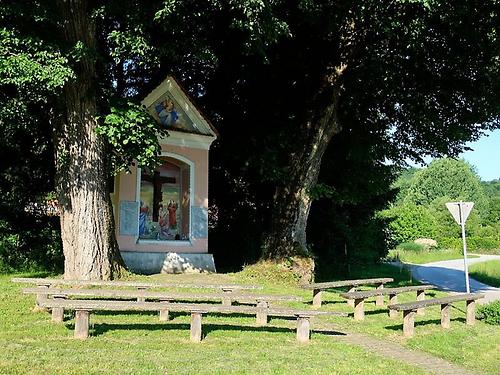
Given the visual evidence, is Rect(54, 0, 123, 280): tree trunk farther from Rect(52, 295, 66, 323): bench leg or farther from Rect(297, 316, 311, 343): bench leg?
Rect(297, 316, 311, 343): bench leg

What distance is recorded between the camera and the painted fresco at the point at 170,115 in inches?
679

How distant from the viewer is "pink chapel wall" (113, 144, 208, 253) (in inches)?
656

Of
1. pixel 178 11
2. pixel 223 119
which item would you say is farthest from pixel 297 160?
pixel 178 11

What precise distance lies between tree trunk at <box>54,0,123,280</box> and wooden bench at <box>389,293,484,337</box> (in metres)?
6.32

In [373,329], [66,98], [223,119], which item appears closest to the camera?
[373,329]

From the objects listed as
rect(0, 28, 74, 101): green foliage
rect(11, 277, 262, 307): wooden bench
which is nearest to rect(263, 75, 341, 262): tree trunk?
rect(11, 277, 262, 307): wooden bench

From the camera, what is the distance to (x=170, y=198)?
18.6 metres

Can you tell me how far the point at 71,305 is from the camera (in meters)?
8.02

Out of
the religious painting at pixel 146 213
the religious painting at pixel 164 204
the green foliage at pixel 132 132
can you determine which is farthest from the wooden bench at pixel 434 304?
the religious painting at pixel 146 213

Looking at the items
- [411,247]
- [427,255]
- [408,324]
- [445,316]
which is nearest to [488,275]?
[445,316]

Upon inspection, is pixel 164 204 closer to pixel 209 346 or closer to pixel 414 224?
pixel 209 346

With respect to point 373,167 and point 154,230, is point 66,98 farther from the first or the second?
point 373,167

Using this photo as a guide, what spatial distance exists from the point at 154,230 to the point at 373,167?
→ 27.9 feet

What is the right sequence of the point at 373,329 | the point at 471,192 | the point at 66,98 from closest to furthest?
the point at 373,329 < the point at 66,98 < the point at 471,192
